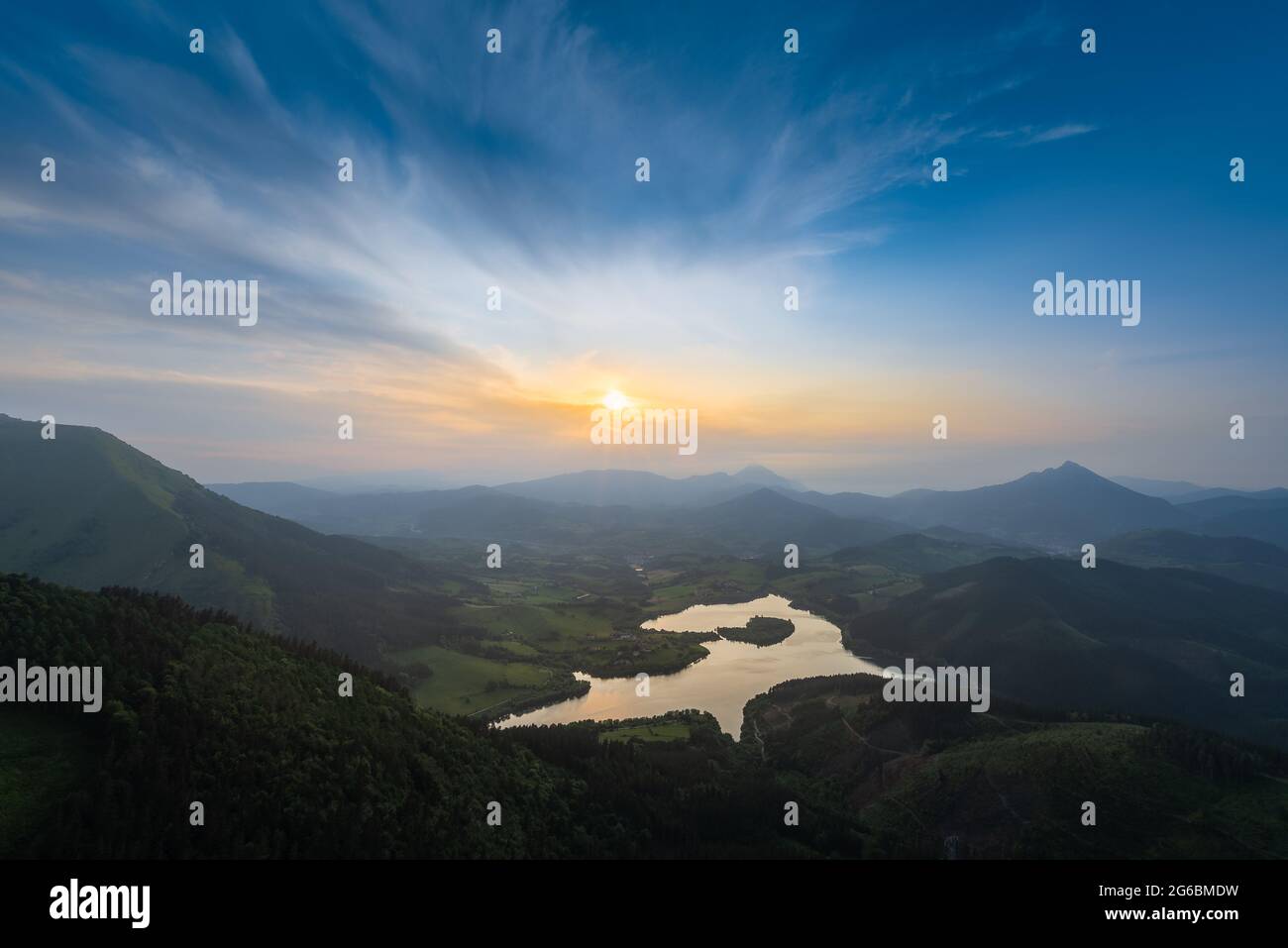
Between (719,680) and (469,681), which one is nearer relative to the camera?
(469,681)

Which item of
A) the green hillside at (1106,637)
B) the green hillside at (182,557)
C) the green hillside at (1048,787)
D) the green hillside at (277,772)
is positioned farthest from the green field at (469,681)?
the green hillside at (1106,637)

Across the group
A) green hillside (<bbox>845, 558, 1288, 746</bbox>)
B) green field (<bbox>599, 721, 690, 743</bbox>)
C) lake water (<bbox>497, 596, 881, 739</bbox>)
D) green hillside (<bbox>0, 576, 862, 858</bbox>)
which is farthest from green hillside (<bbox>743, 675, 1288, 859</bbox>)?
green hillside (<bbox>845, 558, 1288, 746</bbox>)

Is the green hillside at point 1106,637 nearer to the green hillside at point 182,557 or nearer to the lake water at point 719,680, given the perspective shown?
the lake water at point 719,680

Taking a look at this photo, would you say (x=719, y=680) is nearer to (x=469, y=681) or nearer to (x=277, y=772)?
(x=469, y=681)

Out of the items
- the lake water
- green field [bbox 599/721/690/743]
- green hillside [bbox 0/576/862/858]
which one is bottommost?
the lake water

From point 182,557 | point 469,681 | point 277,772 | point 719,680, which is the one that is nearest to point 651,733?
point 719,680

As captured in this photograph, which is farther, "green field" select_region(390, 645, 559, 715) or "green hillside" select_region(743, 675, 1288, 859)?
"green field" select_region(390, 645, 559, 715)

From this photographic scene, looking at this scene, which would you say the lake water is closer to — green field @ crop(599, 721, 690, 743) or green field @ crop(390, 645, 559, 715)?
green field @ crop(390, 645, 559, 715)

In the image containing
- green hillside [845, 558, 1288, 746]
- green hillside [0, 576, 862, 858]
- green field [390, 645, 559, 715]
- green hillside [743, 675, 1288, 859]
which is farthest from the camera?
green hillside [845, 558, 1288, 746]
